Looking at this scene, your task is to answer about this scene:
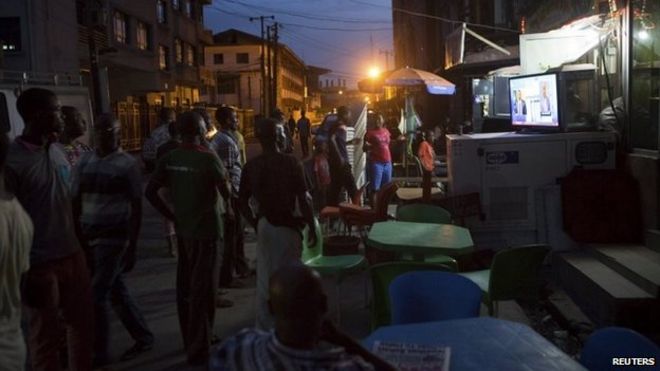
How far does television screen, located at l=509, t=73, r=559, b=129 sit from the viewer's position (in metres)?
8.24

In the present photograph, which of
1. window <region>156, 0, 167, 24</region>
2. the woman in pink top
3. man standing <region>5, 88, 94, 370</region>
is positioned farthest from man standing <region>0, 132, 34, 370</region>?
window <region>156, 0, 167, 24</region>

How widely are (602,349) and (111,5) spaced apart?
1121 inches

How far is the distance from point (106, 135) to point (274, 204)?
52.3 inches

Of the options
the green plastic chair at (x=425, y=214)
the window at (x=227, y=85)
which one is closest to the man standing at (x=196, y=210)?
the green plastic chair at (x=425, y=214)

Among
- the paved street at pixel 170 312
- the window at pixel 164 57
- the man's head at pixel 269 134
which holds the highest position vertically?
the window at pixel 164 57

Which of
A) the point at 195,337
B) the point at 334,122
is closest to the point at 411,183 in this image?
the point at 334,122

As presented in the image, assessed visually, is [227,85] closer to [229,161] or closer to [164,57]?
[164,57]

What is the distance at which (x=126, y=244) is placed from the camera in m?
4.69

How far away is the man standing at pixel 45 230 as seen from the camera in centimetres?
357

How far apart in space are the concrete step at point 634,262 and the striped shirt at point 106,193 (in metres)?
4.51

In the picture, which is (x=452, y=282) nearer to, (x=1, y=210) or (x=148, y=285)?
(x=1, y=210)

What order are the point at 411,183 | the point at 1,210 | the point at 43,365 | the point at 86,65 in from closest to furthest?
the point at 1,210, the point at 43,365, the point at 411,183, the point at 86,65

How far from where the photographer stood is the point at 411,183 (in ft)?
49.0

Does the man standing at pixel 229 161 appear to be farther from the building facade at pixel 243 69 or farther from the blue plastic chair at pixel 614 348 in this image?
the building facade at pixel 243 69
